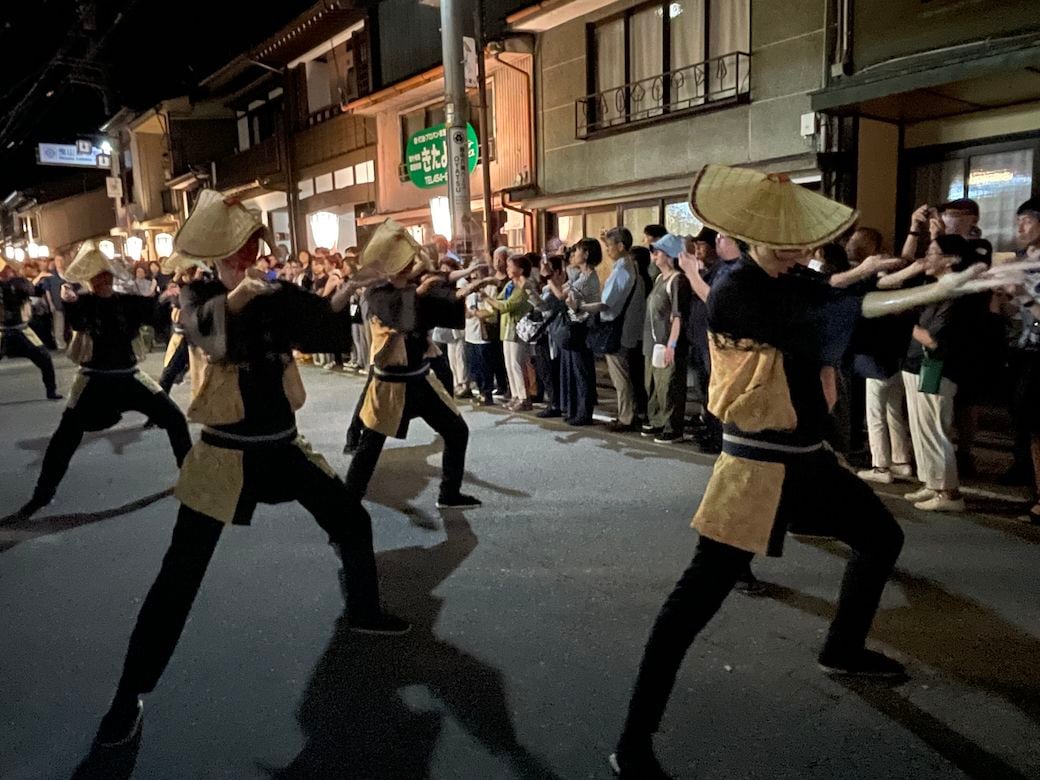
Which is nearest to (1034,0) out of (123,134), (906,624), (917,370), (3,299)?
(917,370)

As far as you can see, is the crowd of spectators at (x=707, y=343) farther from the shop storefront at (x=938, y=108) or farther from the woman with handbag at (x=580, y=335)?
the shop storefront at (x=938, y=108)

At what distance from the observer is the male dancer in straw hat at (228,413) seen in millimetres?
3129

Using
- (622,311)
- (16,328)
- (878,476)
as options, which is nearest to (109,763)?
(878,476)

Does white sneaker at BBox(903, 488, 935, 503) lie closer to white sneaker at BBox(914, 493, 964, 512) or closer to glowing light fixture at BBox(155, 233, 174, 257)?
white sneaker at BBox(914, 493, 964, 512)

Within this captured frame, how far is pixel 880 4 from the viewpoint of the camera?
8.80 meters

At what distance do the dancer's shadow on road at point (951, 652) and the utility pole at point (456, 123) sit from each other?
23.4ft

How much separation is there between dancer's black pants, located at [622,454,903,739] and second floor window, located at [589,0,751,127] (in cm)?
882

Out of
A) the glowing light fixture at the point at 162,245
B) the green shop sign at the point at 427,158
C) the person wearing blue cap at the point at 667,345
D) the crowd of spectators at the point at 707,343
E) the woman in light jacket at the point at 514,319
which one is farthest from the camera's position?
the glowing light fixture at the point at 162,245

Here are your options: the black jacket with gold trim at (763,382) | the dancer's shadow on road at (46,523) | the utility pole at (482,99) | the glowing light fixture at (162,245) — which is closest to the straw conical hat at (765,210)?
the black jacket with gold trim at (763,382)

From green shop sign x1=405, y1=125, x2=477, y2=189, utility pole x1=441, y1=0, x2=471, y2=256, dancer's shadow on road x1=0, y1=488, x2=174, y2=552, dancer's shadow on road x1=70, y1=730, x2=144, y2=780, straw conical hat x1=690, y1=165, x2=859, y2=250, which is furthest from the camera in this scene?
green shop sign x1=405, y1=125, x2=477, y2=189

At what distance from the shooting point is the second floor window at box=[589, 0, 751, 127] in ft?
34.9

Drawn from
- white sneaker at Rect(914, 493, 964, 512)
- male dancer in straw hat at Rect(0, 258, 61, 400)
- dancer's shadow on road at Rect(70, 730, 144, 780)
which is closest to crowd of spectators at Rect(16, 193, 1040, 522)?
white sneaker at Rect(914, 493, 964, 512)

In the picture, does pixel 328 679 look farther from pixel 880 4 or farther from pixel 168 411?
pixel 880 4

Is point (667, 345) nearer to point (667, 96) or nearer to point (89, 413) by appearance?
point (89, 413)
